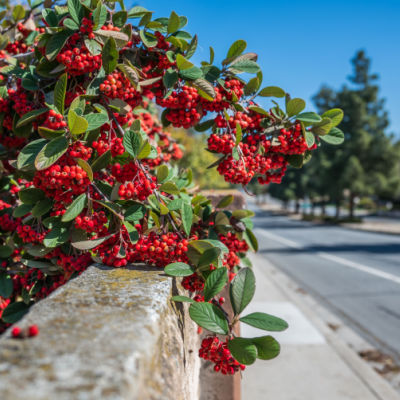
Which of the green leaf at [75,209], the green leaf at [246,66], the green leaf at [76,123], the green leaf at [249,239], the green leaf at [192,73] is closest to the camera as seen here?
the green leaf at [76,123]

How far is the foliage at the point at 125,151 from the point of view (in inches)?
52.8

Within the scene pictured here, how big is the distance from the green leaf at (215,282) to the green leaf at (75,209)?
59 cm

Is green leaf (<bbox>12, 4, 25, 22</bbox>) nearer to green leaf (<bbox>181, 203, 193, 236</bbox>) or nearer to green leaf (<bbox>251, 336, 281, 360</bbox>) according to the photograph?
green leaf (<bbox>181, 203, 193, 236</bbox>)

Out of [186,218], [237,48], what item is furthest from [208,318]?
[237,48]

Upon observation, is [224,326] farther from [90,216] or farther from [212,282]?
[90,216]

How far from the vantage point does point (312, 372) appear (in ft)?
15.5

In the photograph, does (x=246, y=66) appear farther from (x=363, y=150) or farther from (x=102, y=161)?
(x=363, y=150)

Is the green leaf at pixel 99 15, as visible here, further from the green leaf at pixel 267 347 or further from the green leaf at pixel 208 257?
the green leaf at pixel 267 347

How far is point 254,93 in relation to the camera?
1766mm

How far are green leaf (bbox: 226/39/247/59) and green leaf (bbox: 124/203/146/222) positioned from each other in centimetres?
89

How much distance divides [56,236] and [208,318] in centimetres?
75

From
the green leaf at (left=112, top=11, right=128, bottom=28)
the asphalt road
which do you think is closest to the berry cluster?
the green leaf at (left=112, top=11, right=128, bottom=28)

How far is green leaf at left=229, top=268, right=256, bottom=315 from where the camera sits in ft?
4.23

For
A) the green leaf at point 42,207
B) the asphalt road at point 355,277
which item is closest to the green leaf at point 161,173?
the green leaf at point 42,207
